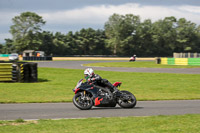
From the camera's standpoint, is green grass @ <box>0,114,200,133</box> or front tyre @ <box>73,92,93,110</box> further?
front tyre @ <box>73,92,93,110</box>

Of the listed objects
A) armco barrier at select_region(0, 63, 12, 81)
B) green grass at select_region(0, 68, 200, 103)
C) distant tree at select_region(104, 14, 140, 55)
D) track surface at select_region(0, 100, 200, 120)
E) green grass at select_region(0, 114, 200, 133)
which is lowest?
green grass at select_region(0, 68, 200, 103)

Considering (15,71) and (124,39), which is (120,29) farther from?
(15,71)

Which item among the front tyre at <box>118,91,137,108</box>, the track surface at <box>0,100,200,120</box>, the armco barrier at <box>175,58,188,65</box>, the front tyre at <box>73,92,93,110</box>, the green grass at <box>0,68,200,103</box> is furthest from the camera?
the armco barrier at <box>175,58,188,65</box>

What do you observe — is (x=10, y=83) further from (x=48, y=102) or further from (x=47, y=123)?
(x=47, y=123)

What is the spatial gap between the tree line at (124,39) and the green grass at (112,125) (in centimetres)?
9798

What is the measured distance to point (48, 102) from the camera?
1267 centimetres

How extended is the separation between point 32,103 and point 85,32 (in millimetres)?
115381

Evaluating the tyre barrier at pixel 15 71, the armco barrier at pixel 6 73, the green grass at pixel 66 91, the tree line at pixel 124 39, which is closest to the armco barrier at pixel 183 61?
the green grass at pixel 66 91

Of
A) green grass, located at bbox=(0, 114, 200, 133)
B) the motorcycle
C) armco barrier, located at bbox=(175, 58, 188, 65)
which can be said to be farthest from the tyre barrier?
armco barrier, located at bbox=(175, 58, 188, 65)

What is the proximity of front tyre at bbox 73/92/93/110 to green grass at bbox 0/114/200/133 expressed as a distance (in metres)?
2.17

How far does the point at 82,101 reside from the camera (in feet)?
34.8

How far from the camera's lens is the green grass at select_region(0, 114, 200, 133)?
689cm

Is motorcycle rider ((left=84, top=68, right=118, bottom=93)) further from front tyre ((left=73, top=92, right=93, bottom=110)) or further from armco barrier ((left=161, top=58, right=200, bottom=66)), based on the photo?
armco barrier ((left=161, top=58, right=200, bottom=66))

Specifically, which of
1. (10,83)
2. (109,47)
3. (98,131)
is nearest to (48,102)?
(98,131)
